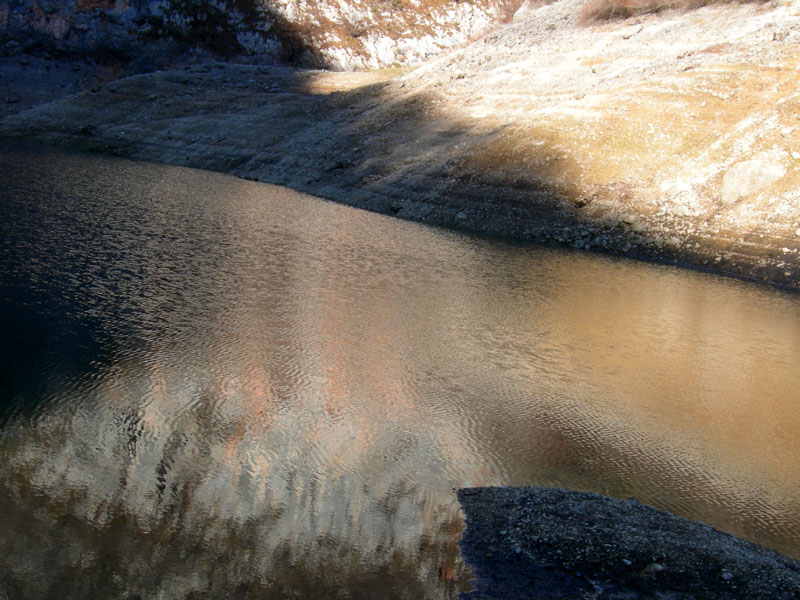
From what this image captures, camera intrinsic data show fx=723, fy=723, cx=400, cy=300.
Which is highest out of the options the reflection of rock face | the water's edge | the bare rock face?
the bare rock face

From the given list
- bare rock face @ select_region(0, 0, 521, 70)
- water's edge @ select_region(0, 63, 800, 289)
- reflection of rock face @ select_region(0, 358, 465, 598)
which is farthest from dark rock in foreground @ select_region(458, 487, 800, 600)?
bare rock face @ select_region(0, 0, 521, 70)

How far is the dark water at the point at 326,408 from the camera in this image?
10.1 meters

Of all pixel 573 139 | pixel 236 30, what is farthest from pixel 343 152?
pixel 236 30

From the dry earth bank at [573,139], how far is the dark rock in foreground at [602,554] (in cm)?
3396

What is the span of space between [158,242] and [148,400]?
60.5ft

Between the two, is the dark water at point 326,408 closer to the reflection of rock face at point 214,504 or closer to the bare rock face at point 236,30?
the reflection of rock face at point 214,504

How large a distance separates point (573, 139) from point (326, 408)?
4415cm

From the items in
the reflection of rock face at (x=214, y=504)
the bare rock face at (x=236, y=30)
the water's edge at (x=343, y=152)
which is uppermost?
the bare rock face at (x=236, y=30)

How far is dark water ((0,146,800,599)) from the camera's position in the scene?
397 inches

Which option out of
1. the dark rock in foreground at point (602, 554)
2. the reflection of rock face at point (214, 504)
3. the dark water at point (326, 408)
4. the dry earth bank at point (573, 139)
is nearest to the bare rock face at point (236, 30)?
the dry earth bank at point (573, 139)

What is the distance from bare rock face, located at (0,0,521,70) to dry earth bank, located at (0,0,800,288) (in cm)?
3725

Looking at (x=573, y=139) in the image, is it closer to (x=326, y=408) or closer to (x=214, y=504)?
(x=326, y=408)

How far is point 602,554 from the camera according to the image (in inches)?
409

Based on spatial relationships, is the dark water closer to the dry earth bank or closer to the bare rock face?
the dry earth bank
